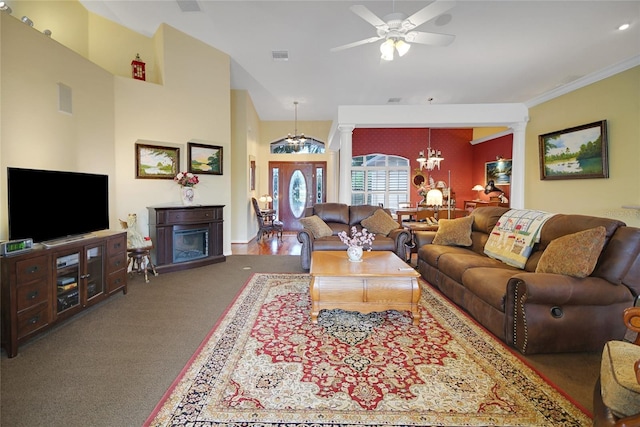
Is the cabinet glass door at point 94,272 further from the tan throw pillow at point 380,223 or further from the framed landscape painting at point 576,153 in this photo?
the framed landscape painting at point 576,153

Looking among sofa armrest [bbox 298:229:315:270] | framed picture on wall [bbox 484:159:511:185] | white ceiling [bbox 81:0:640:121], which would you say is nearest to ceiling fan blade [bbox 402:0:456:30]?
white ceiling [bbox 81:0:640:121]

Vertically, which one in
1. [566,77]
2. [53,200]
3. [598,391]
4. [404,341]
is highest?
[566,77]

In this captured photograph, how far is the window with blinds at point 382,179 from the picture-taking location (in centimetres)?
973

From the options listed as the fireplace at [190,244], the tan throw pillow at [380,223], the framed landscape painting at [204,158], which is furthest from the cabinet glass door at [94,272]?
the tan throw pillow at [380,223]

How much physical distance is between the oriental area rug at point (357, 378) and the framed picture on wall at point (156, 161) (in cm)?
303

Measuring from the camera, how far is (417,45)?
4.55 metres

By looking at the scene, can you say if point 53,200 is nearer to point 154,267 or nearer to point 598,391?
point 154,267

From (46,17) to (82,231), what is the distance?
128 inches

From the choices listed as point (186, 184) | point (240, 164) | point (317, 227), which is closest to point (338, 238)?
point (317, 227)

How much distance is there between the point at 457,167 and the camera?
382 inches

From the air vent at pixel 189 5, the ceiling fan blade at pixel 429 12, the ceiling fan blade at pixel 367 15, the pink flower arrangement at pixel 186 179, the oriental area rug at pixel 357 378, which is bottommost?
the oriental area rug at pixel 357 378

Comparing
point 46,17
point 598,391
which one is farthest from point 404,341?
point 46,17

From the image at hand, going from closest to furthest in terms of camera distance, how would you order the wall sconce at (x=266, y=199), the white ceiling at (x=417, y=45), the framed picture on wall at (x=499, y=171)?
the white ceiling at (x=417, y=45) < the framed picture on wall at (x=499, y=171) < the wall sconce at (x=266, y=199)

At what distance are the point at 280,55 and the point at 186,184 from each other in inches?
107
